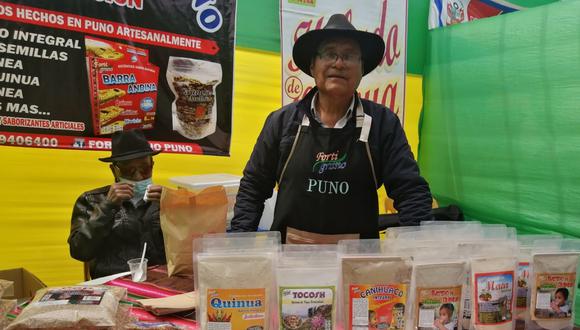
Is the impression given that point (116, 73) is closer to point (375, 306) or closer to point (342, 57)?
point (342, 57)

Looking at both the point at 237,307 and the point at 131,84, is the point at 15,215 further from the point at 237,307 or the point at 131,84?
the point at 237,307

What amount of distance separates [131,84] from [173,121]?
337 millimetres

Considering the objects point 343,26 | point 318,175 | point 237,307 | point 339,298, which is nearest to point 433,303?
point 339,298

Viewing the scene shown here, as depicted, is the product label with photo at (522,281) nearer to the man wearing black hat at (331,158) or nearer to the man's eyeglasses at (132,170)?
the man wearing black hat at (331,158)

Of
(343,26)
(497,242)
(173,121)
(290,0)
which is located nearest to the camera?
(497,242)

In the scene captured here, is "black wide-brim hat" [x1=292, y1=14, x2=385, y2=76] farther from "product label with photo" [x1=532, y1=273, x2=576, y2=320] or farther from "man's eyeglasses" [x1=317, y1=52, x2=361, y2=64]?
"product label with photo" [x1=532, y1=273, x2=576, y2=320]

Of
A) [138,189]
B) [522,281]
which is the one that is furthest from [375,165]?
[138,189]

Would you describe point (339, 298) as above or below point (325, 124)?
below

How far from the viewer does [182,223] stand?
4.63ft

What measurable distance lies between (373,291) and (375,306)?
30 millimetres

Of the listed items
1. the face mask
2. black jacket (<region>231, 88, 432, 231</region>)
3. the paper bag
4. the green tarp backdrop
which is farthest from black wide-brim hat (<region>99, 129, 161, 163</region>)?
the green tarp backdrop

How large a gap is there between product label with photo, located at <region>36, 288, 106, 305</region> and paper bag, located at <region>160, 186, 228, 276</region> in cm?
53

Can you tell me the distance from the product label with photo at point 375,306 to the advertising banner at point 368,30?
94.7 inches

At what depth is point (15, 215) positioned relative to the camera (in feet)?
7.37
